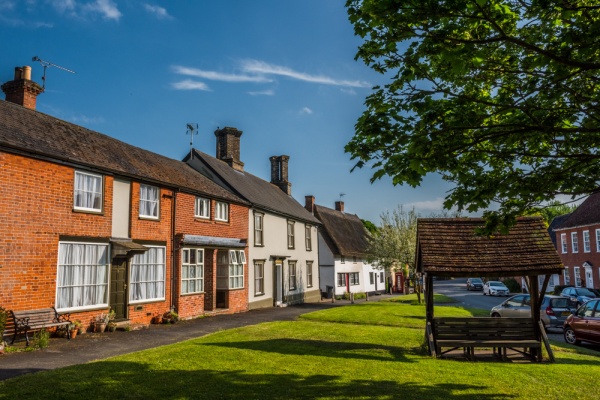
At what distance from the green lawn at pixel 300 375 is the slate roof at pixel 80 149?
7566mm

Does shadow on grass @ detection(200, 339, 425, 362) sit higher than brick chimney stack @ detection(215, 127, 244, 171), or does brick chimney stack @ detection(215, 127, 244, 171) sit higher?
brick chimney stack @ detection(215, 127, 244, 171)

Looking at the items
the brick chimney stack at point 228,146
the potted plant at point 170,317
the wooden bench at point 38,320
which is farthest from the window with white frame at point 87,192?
the brick chimney stack at point 228,146

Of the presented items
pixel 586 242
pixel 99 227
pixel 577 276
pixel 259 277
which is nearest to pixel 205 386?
pixel 99 227

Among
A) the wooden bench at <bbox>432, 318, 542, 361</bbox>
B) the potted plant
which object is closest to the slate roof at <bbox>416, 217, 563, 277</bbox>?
the wooden bench at <bbox>432, 318, 542, 361</bbox>

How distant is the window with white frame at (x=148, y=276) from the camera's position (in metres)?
18.5

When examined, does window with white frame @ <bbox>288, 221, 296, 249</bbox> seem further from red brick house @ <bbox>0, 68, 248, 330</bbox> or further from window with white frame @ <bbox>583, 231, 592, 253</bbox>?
window with white frame @ <bbox>583, 231, 592, 253</bbox>

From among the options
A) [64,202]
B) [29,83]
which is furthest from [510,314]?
[29,83]

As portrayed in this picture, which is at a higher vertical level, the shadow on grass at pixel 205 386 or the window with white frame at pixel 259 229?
the window with white frame at pixel 259 229

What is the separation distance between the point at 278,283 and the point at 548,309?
1659 cm

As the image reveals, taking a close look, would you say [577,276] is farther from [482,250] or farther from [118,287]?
[118,287]

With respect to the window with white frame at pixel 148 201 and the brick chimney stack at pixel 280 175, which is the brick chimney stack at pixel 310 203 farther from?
the window with white frame at pixel 148 201

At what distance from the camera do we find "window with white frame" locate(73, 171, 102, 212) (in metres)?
16.3

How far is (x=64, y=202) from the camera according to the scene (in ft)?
51.2

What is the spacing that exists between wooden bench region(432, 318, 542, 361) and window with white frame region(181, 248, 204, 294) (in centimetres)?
1219
